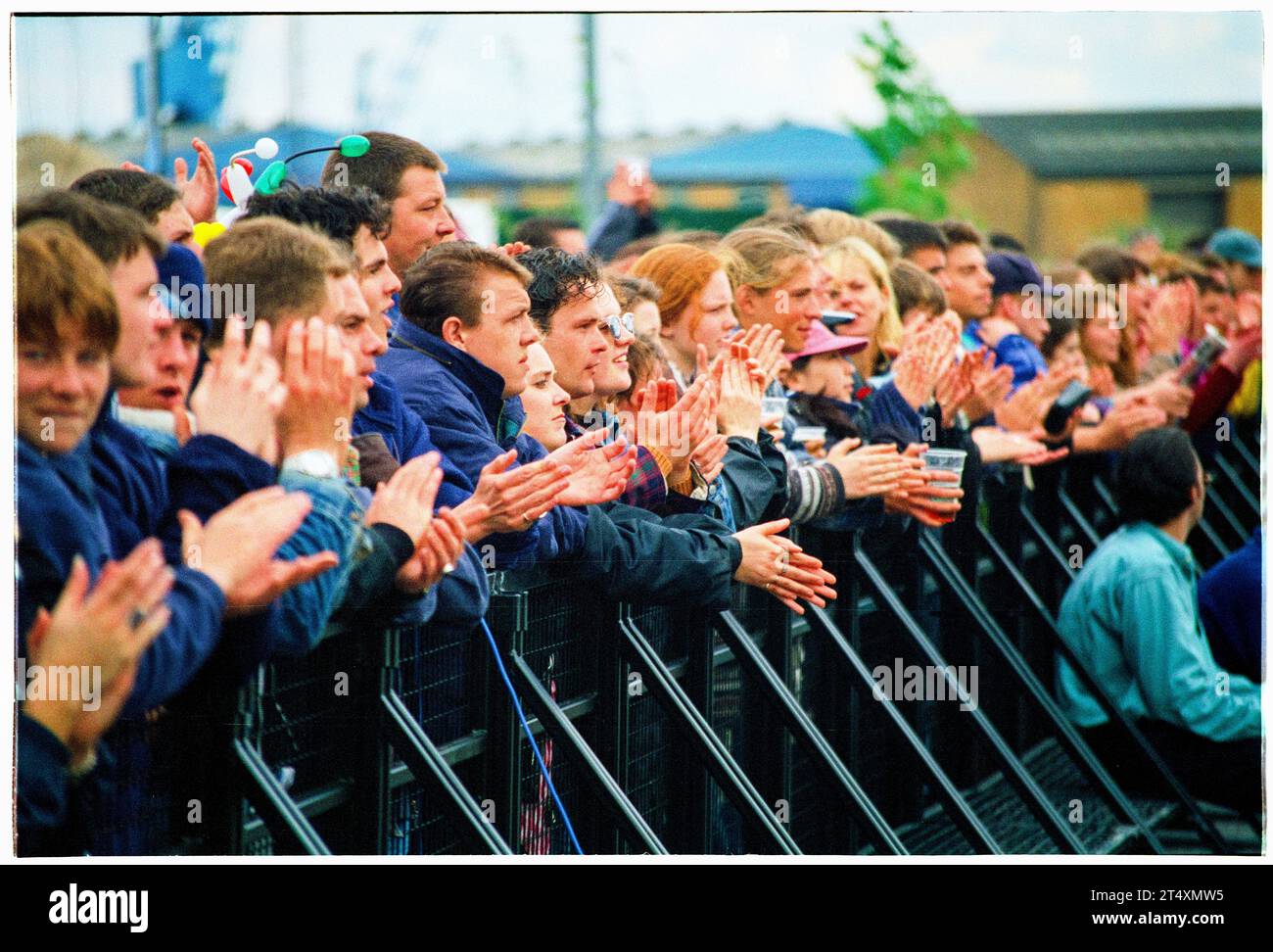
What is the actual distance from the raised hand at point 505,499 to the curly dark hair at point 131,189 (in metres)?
0.83

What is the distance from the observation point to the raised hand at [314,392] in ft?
11.7

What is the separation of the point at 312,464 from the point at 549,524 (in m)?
0.90

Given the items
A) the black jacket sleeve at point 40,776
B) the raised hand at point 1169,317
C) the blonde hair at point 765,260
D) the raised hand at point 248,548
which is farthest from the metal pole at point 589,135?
the raised hand at point 1169,317

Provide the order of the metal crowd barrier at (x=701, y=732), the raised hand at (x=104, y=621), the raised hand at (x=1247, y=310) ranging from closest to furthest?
the raised hand at (x=104, y=621) → the metal crowd barrier at (x=701, y=732) → the raised hand at (x=1247, y=310)

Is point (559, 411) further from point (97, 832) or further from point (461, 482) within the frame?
point (97, 832)

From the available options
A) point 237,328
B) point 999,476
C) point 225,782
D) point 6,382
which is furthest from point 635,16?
point 999,476

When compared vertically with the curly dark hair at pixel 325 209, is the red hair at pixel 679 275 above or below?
below

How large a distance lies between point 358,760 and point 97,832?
1.67 feet

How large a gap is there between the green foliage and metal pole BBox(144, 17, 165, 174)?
5.35 feet

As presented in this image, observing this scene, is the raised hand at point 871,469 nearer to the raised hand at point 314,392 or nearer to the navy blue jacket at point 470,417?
the navy blue jacket at point 470,417

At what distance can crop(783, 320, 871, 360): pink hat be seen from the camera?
6.06m

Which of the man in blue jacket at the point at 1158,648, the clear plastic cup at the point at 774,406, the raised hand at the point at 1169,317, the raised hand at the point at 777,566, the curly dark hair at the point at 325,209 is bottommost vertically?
the man in blue jacket at the point at 1158,648

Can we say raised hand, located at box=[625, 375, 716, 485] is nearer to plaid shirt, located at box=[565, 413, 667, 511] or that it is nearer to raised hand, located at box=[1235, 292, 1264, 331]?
plaid shirt, located at box=[565, 413, 667, 511]

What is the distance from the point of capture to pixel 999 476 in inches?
284
